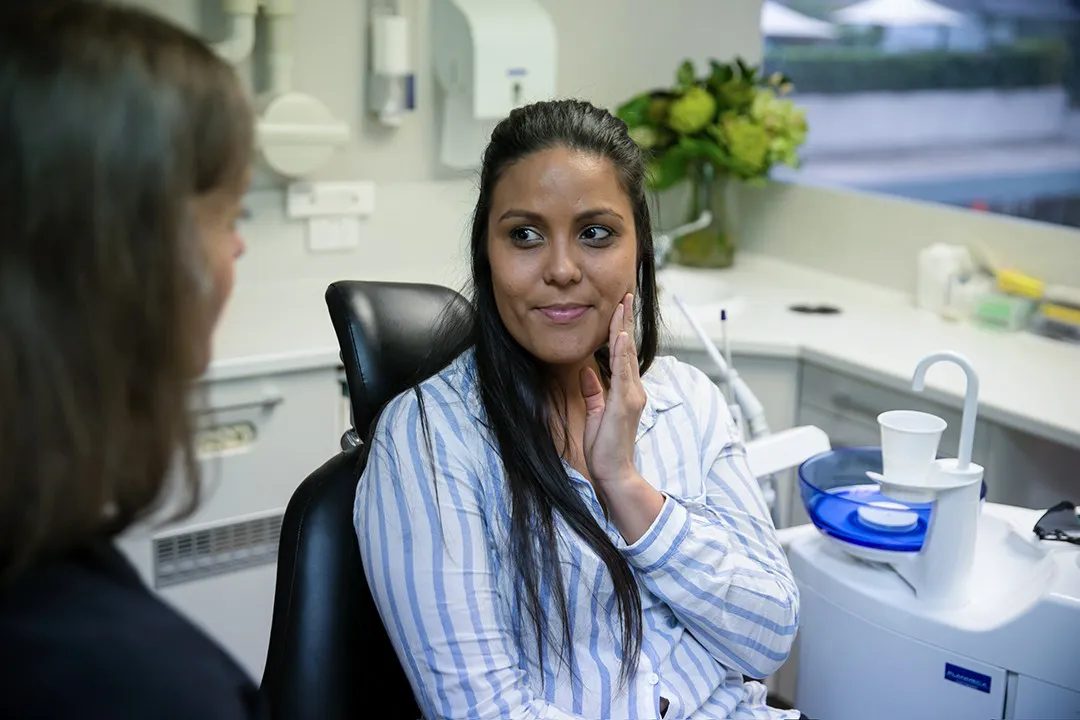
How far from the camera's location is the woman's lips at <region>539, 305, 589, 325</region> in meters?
1.45

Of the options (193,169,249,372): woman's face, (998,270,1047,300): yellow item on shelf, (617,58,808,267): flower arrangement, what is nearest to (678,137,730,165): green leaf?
(617,58,808,267): flower arrangement

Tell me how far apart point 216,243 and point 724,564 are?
82cm

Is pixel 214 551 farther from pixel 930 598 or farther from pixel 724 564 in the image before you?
pixel 930 598

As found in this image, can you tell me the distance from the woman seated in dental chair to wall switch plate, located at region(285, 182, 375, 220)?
135 centimetres

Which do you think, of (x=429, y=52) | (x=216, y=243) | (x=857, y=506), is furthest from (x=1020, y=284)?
(x=216, y=243)

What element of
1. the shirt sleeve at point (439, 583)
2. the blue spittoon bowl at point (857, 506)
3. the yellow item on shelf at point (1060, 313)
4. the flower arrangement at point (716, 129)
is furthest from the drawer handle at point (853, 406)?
the shirt sleeve at point (439, 583)

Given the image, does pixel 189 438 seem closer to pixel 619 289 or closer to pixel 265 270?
pixel 619 289

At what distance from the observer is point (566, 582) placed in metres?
1.37

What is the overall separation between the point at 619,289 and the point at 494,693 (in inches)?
19.9

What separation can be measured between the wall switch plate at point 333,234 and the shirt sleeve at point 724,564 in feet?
4.86

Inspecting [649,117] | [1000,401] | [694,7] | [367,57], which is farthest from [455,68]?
[1000,401]

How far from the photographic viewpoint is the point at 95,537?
2.51ft

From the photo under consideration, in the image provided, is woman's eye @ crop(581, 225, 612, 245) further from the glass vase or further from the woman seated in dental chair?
the glass vase

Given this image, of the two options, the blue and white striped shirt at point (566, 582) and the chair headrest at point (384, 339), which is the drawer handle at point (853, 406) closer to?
the blue and white striped shirt at point (566, 582)
